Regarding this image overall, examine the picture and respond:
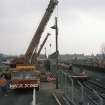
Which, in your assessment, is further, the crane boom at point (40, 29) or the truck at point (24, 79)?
the crane boom at point (40, 29)

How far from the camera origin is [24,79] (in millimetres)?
32281

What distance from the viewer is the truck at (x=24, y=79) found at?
1264 inches

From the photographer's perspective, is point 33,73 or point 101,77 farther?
point 101,77

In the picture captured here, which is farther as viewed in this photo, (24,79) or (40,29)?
(40,29)

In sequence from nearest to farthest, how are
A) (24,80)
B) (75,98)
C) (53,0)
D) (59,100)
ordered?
(75,98) < (59,100) < (24,80) < (53,0)

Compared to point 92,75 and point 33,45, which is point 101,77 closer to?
point 92,75

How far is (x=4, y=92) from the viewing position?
109 feet

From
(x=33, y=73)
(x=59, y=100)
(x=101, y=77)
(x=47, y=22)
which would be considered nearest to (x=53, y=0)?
(x=47, y=22)

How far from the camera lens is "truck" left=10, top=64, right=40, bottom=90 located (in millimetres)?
32094

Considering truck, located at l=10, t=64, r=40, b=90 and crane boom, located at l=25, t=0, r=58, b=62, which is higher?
crane boom, located at l=25, t=0, r=58, b=62

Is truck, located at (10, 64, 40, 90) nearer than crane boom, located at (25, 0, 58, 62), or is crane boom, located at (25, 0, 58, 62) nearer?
truck, located at (10, 64, 40, 90)

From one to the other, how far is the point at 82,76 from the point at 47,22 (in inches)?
375

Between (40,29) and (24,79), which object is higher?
(40,29)

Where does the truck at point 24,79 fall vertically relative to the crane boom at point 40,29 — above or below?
below
